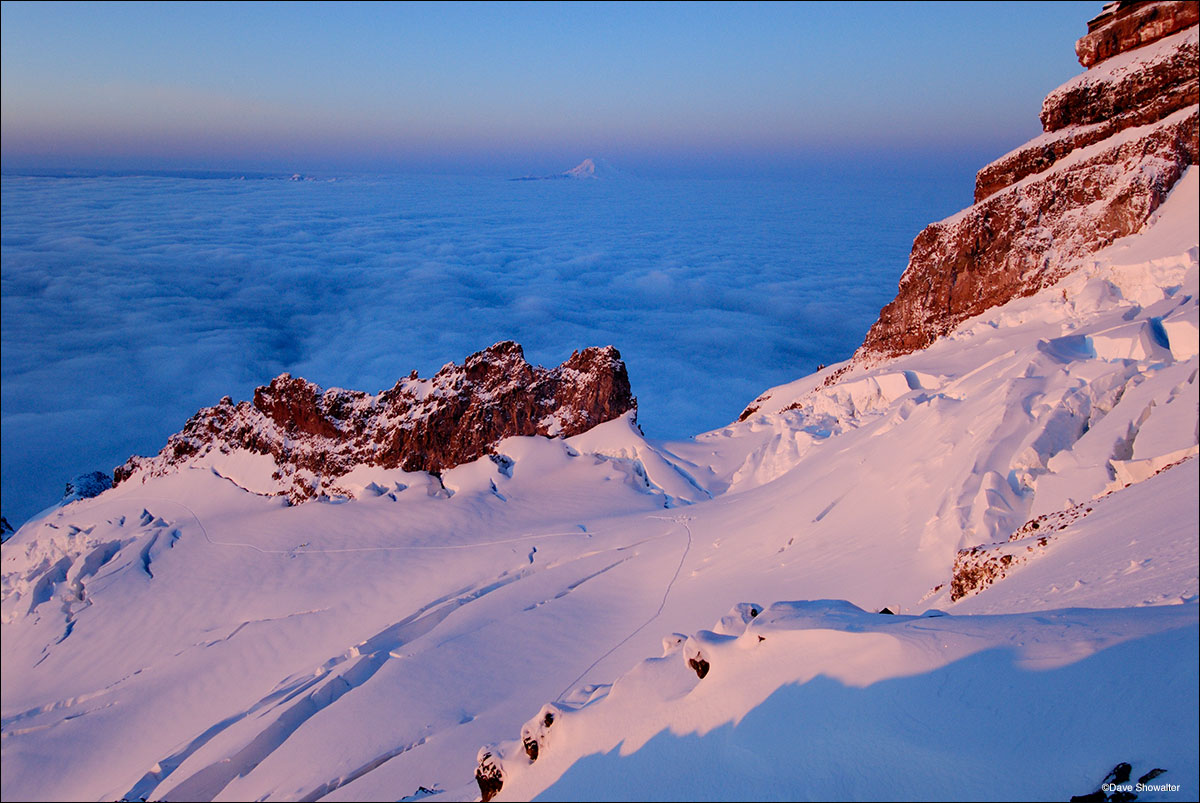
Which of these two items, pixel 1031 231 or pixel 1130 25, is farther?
pixel 1130 25

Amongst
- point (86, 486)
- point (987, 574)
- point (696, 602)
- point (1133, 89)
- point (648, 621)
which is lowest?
point (86, 486)

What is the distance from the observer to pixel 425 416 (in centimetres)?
2502

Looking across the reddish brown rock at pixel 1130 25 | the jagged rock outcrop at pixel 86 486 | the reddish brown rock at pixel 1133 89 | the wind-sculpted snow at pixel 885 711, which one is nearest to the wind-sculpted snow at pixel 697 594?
the wind-sculpted snow at pixel 885 711

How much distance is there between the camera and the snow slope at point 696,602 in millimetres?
5074

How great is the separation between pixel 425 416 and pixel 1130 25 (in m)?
30.4

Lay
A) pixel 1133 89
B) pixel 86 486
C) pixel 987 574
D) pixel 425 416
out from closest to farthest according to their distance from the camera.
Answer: pixel 987 574 < pixel 1133 89 < pixel 425 416 < pixel 86 486

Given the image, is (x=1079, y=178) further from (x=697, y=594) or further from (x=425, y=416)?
(x=425, y=416)

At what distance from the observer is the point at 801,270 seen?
123000mm

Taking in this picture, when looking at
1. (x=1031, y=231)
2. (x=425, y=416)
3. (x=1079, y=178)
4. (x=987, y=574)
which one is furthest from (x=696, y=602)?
(x=1079, y=178)

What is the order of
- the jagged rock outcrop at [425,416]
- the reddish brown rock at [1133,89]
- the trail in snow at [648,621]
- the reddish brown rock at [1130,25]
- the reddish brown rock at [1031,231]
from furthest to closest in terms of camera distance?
the jagged rock outcrop at [425,416], the reddish brown rock at [1130,25], the reddish brown rock at [1133,89], the reddish brown rock at [1031,231], the trail in snow at [648,621]

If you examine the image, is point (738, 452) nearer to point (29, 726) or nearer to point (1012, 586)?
point (1012, 586)

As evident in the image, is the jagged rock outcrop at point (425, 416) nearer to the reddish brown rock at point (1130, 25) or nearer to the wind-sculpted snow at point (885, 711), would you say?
the wind-sculpted snow at point (885, 711)

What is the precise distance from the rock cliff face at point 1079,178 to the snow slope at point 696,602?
6.02 feet

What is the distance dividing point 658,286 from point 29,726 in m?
114
